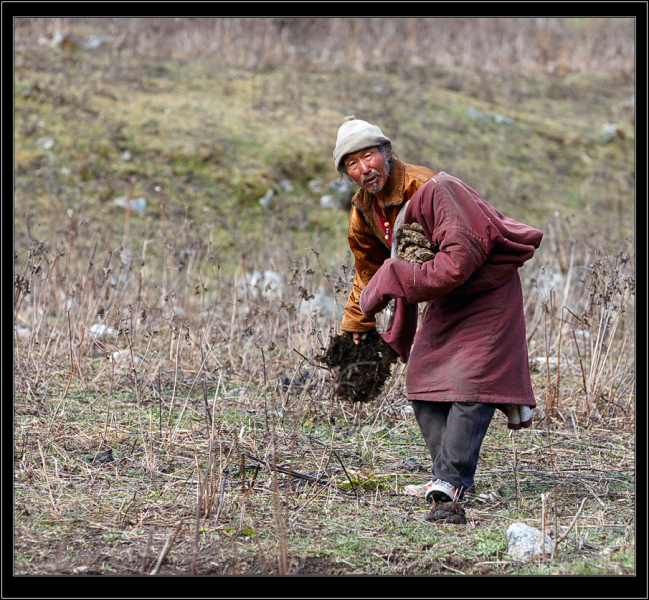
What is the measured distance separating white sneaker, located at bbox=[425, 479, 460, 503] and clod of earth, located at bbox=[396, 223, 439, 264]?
870mm

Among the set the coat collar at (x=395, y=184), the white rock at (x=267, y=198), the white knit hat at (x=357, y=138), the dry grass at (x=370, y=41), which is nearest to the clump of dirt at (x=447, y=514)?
the coat collar at (x=395, y=184)

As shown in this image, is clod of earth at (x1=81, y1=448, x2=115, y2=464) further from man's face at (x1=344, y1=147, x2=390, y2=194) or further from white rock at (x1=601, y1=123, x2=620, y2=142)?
white rock at (x1=601, y1=123, x2=620, y2=142)

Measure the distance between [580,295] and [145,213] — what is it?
456 centimetres

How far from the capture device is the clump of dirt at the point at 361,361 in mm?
2971

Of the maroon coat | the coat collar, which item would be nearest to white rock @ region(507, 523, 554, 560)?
the maroon coat

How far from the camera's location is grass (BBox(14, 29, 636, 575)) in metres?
2.48

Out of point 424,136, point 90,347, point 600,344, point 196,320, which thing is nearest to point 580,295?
point 600,344

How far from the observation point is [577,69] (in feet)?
46.7

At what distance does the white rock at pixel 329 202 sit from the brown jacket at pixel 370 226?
5.08 metres

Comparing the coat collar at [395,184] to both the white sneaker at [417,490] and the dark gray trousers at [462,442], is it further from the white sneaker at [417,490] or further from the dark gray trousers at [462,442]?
the white sneaker at [417,490]

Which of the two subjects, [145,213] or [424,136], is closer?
[145,213]

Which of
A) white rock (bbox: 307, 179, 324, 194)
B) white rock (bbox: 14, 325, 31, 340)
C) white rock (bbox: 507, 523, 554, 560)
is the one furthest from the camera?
white rock (bbox: 307, 179, 324, 194)
